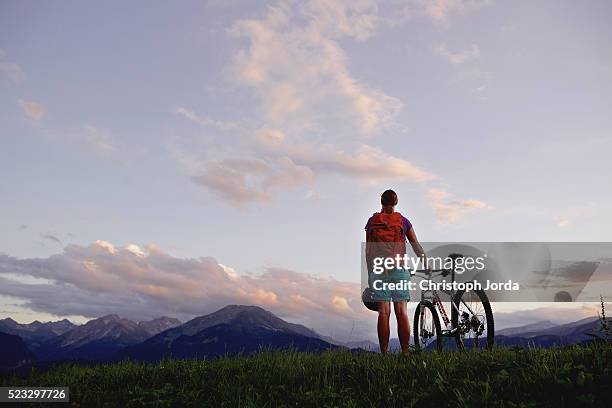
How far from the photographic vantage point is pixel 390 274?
32.3 feet

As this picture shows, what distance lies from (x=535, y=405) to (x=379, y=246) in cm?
463

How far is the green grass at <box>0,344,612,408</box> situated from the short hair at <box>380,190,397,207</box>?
288 cm

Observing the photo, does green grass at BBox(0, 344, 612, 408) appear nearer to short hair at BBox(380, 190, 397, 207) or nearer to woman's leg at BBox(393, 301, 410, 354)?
woman's leg at BBox(393, 301, 410, 354)

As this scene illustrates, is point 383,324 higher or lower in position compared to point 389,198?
lower

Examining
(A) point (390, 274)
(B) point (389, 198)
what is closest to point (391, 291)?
(A) point (390, 274)

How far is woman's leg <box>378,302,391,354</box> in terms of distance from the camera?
9883mm

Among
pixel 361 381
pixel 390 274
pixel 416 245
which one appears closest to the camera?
pixel 361 381

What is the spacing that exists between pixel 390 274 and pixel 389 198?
58.4 inches

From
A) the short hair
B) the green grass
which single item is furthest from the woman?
the green grass

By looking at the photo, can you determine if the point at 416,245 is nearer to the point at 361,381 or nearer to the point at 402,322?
the point at 402,322

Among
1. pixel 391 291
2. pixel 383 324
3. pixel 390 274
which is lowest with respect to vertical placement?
pixel 383 324

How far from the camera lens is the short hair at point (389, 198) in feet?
33.7

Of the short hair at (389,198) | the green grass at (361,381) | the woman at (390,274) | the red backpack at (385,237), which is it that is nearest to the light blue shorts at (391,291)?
the woman at (390,274)

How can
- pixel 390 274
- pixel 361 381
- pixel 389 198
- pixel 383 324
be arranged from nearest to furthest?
pixel 361 381, pixel 390 274, pixel 383 324, pixel 389 198
